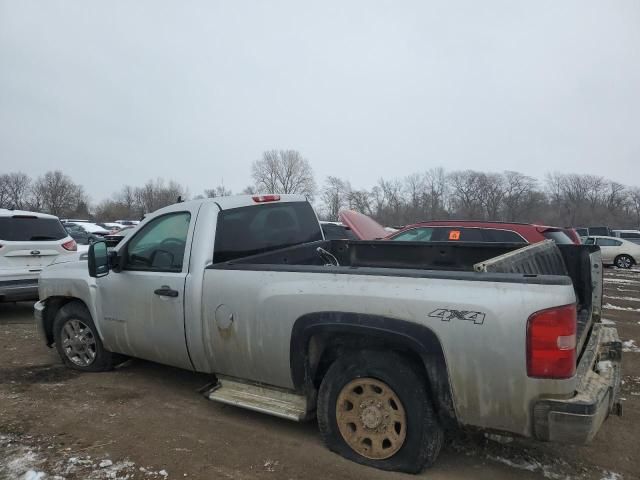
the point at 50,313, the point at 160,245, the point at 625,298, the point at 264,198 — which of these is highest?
the point at 264,198

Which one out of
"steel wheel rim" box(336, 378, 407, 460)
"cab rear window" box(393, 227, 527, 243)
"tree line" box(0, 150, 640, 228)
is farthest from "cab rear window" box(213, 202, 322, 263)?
"tree line" box(0, 150, 640, 228)

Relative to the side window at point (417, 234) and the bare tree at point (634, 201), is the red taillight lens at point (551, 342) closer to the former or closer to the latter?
the side window at point (417, 234)

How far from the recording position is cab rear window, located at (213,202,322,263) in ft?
13.9

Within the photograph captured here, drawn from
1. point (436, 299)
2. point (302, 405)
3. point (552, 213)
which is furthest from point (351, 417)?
point (552, 213)

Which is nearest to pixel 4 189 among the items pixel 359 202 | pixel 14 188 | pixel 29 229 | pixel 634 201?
pixel 14 188

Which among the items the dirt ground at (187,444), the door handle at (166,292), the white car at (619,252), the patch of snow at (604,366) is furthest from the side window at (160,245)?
the white car at (619,252)

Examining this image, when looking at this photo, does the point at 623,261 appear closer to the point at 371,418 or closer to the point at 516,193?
the point at 371,418

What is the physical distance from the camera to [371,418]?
3201mm

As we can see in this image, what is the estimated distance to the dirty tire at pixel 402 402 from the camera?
3033mm

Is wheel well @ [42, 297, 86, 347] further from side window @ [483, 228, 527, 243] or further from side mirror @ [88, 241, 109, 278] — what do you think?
side window @ [483, 228, 527, 243]

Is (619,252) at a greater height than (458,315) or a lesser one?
lesser

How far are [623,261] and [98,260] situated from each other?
2195 cm

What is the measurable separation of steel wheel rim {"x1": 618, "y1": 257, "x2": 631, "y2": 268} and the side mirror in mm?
21800

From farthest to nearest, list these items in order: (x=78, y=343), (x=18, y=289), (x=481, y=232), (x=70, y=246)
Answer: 1. (x=481, y=232)
2. (x=70, y=246)
3. (x=18, y=289)
4. (x=78, y=343)
